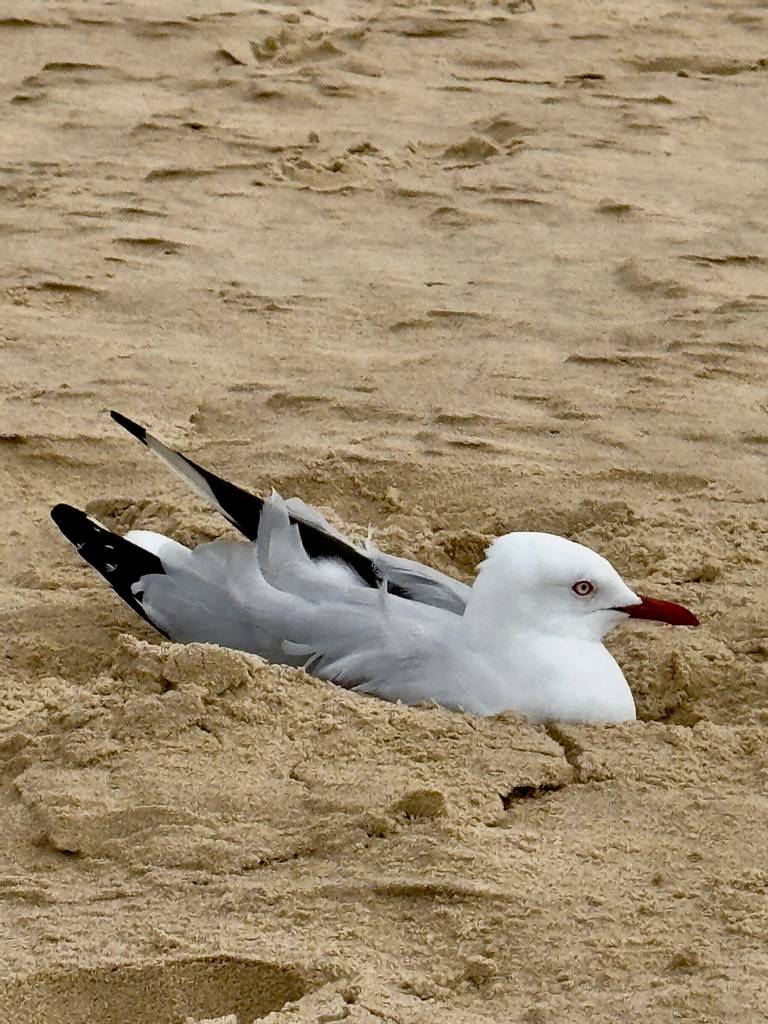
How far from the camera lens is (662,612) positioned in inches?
139

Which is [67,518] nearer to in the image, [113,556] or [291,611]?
[113,556]

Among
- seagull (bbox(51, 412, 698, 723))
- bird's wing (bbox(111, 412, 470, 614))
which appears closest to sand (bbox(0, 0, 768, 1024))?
seagull (bbox(51, 412, 698, 723))

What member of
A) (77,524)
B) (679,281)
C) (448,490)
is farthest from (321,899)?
(679,281)

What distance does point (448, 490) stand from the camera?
14.1 feet

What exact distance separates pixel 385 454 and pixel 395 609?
40.3 inches

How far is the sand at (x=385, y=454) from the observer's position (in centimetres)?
274

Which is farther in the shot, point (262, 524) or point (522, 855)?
point (262, 524)

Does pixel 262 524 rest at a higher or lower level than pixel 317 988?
higher

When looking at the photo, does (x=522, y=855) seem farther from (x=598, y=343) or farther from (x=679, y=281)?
(x=679, y=281)

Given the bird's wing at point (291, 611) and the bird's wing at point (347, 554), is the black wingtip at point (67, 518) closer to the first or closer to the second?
the bird's wing at point (291, 611)

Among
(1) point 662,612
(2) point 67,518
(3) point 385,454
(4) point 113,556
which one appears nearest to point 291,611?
(4) point 113,556

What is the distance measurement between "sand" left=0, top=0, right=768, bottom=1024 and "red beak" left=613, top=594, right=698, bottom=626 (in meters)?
0.11

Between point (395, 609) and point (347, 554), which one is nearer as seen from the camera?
point (395, 609)

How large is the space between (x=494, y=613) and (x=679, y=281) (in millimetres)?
2270
